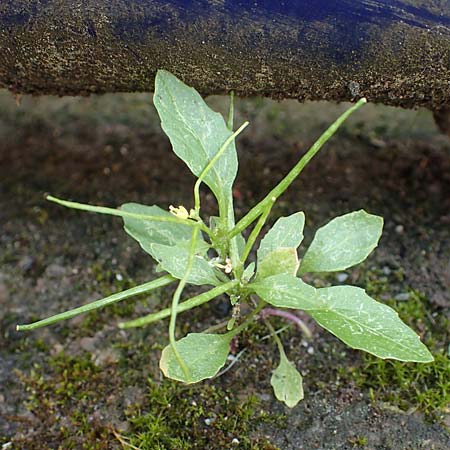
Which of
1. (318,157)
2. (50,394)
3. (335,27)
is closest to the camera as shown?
(335,27)

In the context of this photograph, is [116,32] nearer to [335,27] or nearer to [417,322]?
[335,27]

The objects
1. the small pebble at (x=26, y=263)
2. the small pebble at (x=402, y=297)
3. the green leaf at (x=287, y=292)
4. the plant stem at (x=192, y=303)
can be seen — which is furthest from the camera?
the small pebble at (x=26, y=263)

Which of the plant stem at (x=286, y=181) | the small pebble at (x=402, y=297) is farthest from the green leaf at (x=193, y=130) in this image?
the small pebble at (x=402, y=297)

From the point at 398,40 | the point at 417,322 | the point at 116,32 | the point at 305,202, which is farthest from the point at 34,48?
the point at 417,322

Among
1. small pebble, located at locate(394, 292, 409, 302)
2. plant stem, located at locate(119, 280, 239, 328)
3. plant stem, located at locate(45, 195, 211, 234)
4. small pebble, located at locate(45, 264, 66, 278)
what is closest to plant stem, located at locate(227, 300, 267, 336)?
plant stem, located at locate(119, 280, 239, 328)

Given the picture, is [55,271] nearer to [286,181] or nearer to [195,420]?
[195,420]

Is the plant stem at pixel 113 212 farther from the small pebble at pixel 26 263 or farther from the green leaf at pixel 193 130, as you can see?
the small pebble at pixel 26 263

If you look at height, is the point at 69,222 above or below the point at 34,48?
below
